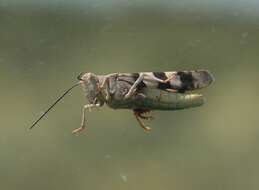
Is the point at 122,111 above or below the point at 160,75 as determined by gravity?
below

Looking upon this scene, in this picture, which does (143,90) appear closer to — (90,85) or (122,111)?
(90,85)

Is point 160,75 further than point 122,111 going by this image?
No

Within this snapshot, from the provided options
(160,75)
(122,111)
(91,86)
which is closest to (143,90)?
(160,75)

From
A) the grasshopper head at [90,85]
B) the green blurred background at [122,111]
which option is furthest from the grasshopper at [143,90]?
the green blurred background at [122,111]

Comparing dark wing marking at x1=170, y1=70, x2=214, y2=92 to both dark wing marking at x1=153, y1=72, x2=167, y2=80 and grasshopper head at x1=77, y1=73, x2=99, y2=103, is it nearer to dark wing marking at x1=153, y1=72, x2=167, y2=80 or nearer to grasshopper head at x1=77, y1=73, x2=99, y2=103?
dark wing marking at x1=153, y1=72, x2=167, y2=80

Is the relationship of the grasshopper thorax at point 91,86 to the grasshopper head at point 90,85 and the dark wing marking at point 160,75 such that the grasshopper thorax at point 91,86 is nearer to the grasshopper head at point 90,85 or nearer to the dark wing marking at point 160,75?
the grasshopper head at point 90,85

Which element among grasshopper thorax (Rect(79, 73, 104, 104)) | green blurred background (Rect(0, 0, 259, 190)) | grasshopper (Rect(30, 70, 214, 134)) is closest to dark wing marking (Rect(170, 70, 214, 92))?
grasshopper (Rect(30, 70, 214, 134))

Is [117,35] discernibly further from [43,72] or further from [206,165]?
[206,165]
